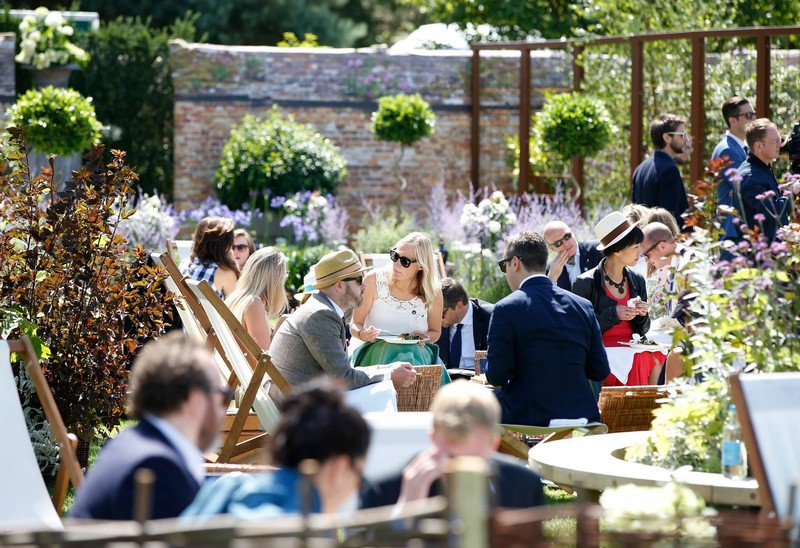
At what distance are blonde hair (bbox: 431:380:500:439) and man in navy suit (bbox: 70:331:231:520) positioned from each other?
18.9 inches

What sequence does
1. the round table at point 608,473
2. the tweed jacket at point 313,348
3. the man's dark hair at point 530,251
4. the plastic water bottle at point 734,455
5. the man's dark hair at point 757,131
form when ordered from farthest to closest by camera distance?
the man's dark hair at point 757,131
the tweed jacket at point 313,348
the man's dark hair at point 530,251
the plastic water bottle at point 734,455
the round table at point 608,473

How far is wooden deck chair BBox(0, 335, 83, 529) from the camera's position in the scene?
3862 mm

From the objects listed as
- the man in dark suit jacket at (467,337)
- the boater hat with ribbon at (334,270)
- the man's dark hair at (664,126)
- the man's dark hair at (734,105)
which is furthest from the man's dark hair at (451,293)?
the man's dark hair at (734,105)

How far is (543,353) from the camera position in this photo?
4848 mm

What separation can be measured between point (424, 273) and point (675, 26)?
9.48 metres

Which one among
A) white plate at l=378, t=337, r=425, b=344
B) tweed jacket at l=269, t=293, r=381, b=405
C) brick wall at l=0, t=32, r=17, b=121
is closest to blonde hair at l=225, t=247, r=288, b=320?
white plate at l=378, t=337, r=425, b=344

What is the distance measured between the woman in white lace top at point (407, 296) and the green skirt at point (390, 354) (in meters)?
0.08

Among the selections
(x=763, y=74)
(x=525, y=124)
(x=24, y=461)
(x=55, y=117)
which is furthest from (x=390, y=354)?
(x=525, y=124)

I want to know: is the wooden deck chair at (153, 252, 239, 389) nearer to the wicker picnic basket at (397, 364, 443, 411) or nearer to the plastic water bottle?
the wicker picnic basket at (397, 364, 443, 411)

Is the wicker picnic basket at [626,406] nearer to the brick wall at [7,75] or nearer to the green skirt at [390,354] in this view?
the green skirt at [390,354]

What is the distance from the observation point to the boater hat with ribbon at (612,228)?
6.27m

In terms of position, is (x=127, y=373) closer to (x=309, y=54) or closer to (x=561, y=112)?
(x=561, y=112)

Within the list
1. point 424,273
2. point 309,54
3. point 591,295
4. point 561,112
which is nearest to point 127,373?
point 424,273

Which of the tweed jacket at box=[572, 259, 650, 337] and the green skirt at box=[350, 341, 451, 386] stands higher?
the tweed jacket at box=[572, 259, 650, 337]
